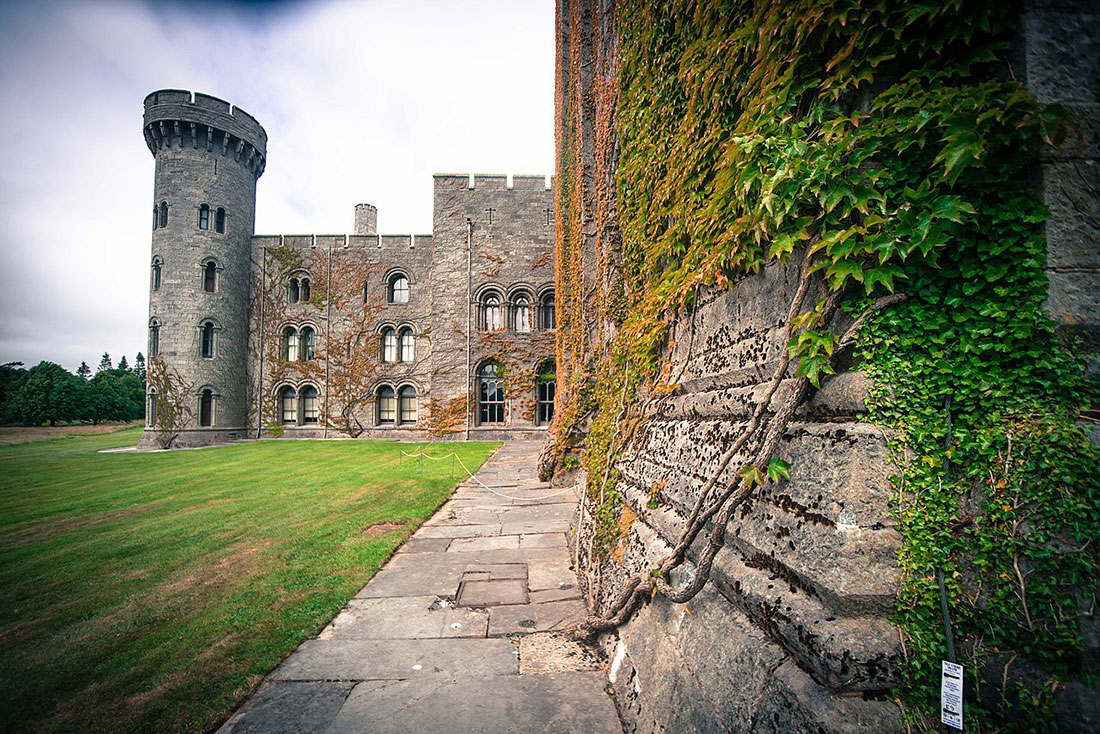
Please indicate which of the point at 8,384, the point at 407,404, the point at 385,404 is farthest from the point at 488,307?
the point at 8,384

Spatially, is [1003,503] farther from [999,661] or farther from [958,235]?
[958,235]

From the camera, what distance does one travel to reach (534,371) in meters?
23.1

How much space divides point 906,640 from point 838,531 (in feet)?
1.01

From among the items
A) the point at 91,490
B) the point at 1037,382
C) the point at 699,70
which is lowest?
the point at 91,490

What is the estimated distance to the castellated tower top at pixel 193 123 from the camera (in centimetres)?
2292

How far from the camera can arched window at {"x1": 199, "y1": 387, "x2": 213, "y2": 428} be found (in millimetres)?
23172

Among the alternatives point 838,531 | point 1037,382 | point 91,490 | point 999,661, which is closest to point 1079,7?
point 1037,382

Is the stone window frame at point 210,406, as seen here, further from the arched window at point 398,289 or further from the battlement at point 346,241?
the arched window at point 398,289

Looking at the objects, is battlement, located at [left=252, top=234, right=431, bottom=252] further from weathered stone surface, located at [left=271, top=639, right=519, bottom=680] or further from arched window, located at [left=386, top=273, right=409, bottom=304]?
weathered stone surface, located at [left=271, top=639, right=519, bottom=680]

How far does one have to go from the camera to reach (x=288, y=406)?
25.6 meters

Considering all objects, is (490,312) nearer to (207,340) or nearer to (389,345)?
(389,345)

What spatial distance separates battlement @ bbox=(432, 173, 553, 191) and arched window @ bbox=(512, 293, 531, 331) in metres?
5.34

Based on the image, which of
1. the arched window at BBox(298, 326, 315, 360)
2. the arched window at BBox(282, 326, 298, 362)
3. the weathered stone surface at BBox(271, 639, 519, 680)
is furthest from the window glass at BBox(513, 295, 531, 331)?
the weathered stone surface at BBox(271, 639, 519, 680)

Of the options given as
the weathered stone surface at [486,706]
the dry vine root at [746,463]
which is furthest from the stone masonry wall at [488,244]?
the dry vine root at [746,463]
